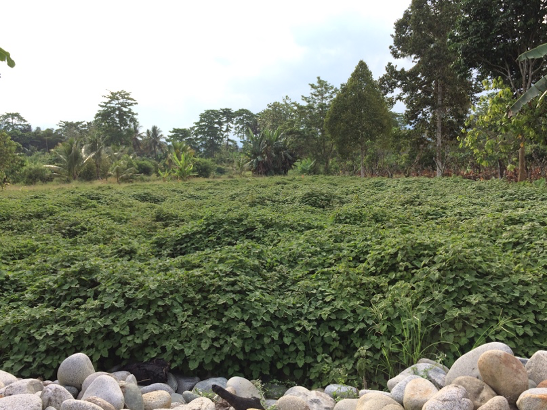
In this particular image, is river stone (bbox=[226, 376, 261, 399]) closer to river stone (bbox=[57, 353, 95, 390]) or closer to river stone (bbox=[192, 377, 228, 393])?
river stone (bbox=[192, 377, 228, 393])

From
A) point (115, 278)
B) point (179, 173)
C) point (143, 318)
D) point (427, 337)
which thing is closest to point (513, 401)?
point (427, 337)

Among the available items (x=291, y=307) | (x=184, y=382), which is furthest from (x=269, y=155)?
(x=184, y=382)

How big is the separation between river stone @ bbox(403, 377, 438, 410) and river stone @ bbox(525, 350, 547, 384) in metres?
0.81

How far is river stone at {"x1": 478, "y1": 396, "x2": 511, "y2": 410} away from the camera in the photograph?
2621mm

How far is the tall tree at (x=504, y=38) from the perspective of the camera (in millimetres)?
14875

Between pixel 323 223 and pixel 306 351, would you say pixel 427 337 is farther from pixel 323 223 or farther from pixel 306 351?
pixel 323 223

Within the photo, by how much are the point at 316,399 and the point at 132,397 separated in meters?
1.38

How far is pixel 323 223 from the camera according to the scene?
8.21 meters

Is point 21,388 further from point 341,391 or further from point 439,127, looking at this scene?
point 439,127

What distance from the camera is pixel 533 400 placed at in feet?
8.55

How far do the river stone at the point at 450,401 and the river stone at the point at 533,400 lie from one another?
0.31 meters

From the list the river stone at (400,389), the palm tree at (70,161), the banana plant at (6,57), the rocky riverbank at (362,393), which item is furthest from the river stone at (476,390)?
the palm tree at (70,161)

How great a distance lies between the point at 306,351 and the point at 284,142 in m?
32.1

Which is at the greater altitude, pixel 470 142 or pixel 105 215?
pixel 470 142
